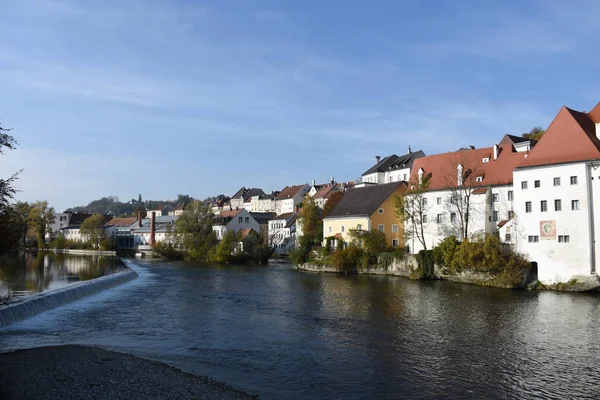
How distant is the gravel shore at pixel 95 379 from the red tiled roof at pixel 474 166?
123ft

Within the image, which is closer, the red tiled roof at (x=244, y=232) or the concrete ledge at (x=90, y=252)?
the red tiled roof at (x=244, y=232)

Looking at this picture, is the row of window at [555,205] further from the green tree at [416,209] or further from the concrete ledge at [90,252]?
the concrete ledge at [90,252]

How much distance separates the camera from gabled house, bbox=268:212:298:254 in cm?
8206

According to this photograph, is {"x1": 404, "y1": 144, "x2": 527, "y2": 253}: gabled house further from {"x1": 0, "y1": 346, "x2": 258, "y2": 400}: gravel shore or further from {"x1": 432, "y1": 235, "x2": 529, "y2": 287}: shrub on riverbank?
{"x1": 0, "y1": 346, "x2": 258, "y2": 400}: gravel shore

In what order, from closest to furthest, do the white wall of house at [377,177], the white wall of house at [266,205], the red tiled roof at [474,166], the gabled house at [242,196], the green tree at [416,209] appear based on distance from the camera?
1. the red tiled roof at [474,166]
2. the green tree at [416,209]
3. the white wall of house at [377,177]
4. the white wall of house at [266,205]
5. the gabled house at [242,196]

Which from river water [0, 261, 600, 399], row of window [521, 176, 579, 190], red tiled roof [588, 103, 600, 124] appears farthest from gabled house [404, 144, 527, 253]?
river water [0, 261, 600, 399]

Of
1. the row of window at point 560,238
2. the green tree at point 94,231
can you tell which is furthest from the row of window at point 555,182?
the green tree at point 94,231

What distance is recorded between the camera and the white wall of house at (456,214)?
143 feet

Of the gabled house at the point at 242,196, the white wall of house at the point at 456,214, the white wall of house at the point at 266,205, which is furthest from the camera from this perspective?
the gabled house at the point at 242,196

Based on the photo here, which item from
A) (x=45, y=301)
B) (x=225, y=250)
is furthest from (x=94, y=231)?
(x=45, y=301)

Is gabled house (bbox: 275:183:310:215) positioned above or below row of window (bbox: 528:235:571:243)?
above

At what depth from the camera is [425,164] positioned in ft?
176

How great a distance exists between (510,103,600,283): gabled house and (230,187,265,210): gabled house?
364 ft

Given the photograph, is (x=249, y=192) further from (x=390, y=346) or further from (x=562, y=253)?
(x=390, y=346)
